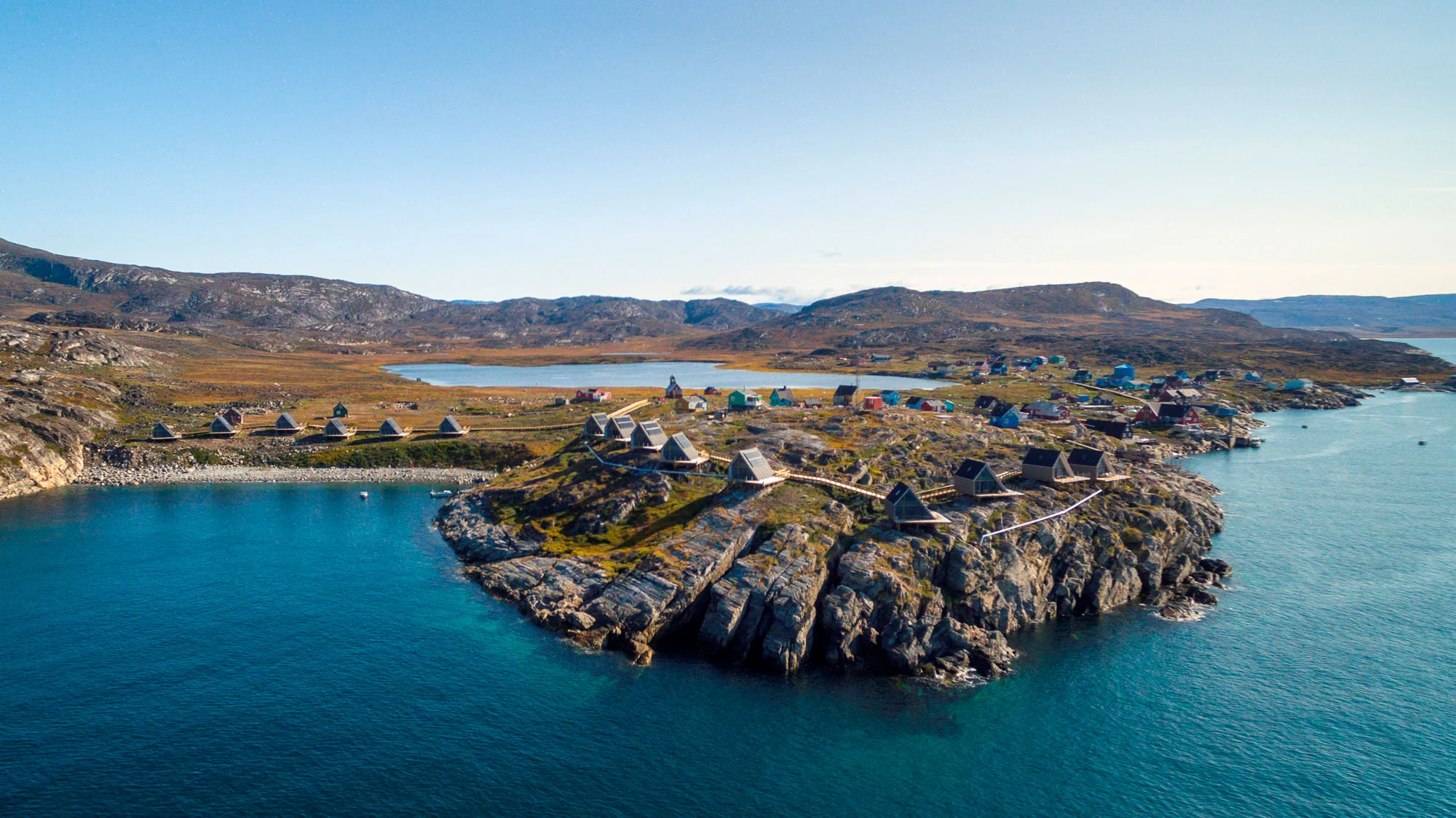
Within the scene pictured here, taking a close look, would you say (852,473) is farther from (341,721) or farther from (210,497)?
(210,497)

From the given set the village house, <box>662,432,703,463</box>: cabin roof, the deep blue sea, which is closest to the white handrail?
the deep blue sea

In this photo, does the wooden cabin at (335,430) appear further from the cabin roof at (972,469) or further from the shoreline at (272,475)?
the cabin roof at (972,469)

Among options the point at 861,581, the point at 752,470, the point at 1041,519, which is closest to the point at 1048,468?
the point at 1041,519

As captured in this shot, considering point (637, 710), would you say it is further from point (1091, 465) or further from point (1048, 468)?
point (1091, 465)

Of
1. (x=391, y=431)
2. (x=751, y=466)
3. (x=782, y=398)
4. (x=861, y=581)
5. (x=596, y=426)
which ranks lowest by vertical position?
(x=861, y=581)

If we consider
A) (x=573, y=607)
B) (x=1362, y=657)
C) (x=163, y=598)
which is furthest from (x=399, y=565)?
(x=1362, y=657)

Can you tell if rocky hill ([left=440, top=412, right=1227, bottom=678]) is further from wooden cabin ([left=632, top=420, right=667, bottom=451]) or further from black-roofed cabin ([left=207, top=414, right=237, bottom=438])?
black-roofed cabin ([left=207, top=414, right=237, bottom=438])

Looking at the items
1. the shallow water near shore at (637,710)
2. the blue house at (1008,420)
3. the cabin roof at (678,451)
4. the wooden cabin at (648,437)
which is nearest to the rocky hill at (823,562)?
the wooden cabin at (648,437)
